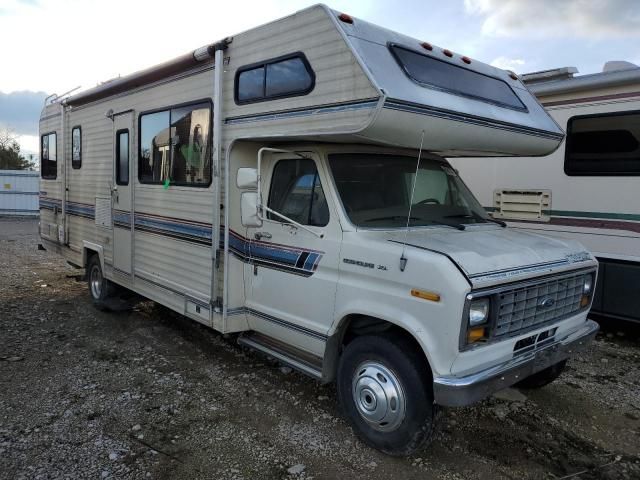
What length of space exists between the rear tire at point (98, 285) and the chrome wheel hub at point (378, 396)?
4.40 metres

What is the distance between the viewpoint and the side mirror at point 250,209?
154 inches

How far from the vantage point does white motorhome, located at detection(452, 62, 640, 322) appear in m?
5.73

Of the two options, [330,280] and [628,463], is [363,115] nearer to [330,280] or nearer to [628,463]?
[330,280]

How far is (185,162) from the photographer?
515cm

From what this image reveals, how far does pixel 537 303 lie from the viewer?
3508 mm

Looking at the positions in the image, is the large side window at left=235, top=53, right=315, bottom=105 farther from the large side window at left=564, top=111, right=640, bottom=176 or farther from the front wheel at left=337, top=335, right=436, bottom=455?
the large side window at left=564, top=111, right=640, bottom=176

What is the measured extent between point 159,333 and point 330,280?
10.3 ft

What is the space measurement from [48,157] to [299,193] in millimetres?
6244

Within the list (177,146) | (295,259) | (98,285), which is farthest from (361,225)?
(98,285)

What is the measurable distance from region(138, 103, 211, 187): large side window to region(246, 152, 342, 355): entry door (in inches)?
31.4

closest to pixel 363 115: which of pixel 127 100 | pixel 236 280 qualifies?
pixel 236 280

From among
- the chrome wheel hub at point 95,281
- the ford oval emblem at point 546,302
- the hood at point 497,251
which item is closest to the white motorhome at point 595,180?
the hood at point 497,251

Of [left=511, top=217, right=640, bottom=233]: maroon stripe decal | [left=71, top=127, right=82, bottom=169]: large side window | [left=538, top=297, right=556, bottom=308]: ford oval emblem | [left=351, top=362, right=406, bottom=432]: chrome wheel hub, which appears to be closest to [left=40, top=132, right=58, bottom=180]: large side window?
[left=71, top=127, right=82, bottom=169]: large side window

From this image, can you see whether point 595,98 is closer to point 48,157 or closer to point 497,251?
point 497,251
